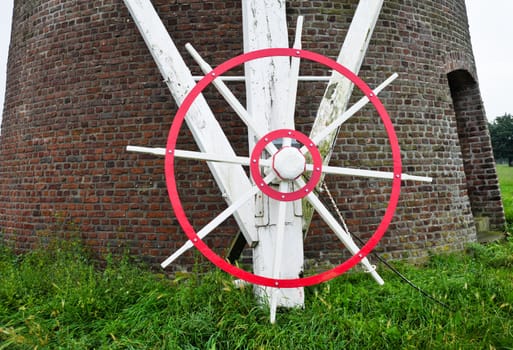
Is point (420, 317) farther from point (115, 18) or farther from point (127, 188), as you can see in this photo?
point (115, 18)

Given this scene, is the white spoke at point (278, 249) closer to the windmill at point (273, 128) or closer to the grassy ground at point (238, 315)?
the windmill at point (273, 128)

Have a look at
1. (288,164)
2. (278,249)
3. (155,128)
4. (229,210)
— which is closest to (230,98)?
(288,164)

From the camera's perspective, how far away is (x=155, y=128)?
392 centimetres

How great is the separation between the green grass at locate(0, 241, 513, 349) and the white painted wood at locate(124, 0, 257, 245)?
565 millimetres

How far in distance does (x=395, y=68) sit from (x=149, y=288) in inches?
137

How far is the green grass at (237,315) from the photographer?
7.31ft

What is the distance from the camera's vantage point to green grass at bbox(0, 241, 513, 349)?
2.23m

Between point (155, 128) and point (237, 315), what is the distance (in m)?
2.26

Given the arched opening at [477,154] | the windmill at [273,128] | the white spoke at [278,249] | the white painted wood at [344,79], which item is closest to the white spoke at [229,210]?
the windmill at [273,128]

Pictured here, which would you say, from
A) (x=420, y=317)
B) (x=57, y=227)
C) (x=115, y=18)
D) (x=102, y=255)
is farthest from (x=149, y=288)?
(x=115, y=18)

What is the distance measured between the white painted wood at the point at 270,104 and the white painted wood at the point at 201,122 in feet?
0.47

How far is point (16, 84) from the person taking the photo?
4.89 m

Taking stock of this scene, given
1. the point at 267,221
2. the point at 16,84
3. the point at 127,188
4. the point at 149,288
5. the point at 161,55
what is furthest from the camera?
the point at 16,84

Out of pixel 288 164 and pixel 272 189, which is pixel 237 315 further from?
pixel 288 164
